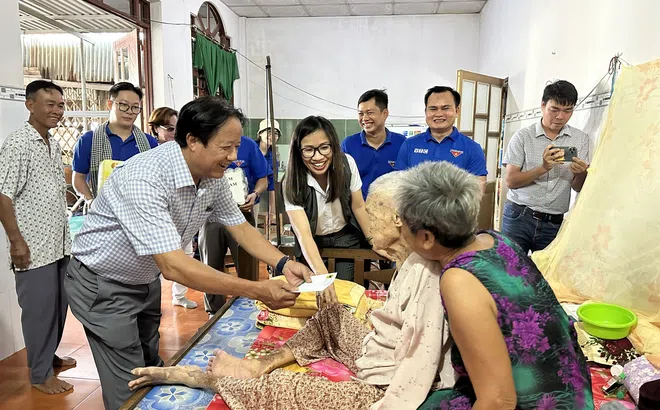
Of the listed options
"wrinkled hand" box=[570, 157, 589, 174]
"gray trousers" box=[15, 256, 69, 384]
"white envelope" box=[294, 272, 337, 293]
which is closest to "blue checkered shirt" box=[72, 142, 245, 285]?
"white envelope" box=[294, 272, 337, 293]

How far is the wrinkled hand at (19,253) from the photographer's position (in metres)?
2.22

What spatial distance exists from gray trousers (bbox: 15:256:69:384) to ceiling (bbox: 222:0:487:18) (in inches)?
187

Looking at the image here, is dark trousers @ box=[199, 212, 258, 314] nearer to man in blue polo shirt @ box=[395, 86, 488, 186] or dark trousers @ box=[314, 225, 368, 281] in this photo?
dark trousers @ box=[314, 225, 368, 281]

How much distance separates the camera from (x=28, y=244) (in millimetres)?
2309

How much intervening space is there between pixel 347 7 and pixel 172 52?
261 centimetres

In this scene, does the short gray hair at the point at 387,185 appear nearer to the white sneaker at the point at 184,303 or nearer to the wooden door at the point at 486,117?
the white sneaker at the point at 184,303

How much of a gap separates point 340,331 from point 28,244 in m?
1.70

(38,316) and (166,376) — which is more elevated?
(166,376)

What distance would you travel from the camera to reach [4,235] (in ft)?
8.57

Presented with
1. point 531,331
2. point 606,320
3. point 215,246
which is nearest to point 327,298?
point 531,331

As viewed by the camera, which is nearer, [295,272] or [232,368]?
[232,368]

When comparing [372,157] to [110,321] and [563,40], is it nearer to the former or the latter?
[563,40]

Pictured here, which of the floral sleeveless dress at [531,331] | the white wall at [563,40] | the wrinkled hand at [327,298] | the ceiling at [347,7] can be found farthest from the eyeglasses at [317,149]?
the ceiling at [347,7]

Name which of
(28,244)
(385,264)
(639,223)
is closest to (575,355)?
(639,223)
